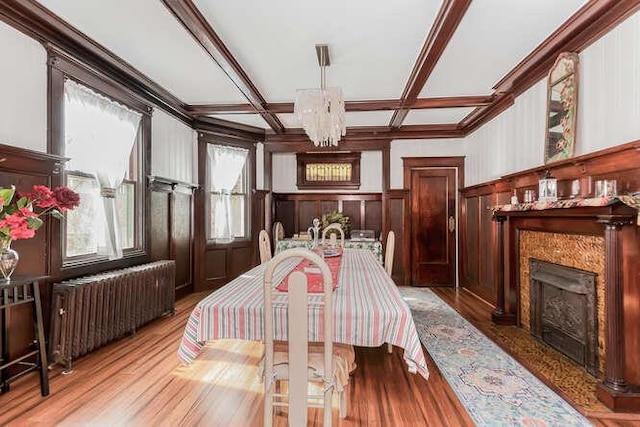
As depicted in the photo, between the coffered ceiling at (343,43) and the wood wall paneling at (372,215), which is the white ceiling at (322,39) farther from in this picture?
the wood wall paneling at (372,215)

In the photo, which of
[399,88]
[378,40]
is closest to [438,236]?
[399,88]

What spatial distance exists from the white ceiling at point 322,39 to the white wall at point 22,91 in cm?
35

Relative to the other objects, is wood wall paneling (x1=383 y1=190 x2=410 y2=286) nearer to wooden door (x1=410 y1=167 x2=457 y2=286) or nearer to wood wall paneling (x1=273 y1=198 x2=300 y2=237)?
wooden door (x1=410 y1=167 x2=457 y2=286)

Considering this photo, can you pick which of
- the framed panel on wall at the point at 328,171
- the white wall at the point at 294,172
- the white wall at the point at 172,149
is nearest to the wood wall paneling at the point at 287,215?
the white wall at the point at 294,172

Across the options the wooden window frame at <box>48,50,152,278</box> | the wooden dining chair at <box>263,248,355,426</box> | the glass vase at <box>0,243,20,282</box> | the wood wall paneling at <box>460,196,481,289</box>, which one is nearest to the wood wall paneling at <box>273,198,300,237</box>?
the wooden window frame at <box>48,50,152,278</box>

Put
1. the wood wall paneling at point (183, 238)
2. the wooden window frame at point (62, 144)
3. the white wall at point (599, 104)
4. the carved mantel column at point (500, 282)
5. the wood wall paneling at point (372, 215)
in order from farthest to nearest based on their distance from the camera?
1. the wood wall paneling at point (372, 215)
2. the wood wall paneling at point (183, 238)
3. the carved mantel column at point (500, 282)
4. the wooden window frame at point (62, 144)
5. the white wall at point (599, 104)

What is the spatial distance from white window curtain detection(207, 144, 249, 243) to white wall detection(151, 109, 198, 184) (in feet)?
0.95

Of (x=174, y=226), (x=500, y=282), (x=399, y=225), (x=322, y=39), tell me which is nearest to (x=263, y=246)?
(x=174, y=226)

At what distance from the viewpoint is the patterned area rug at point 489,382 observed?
2.04 metres

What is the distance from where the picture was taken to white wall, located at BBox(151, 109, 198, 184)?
439 cm

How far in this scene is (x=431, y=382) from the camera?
2496 millimetres

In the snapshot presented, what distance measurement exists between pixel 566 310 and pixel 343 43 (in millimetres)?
3010

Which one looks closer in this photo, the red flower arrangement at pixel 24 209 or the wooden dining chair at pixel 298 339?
the wooden dining chair at pixel 298 339

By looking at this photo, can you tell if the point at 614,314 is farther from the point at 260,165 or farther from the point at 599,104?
the point at 260,165
